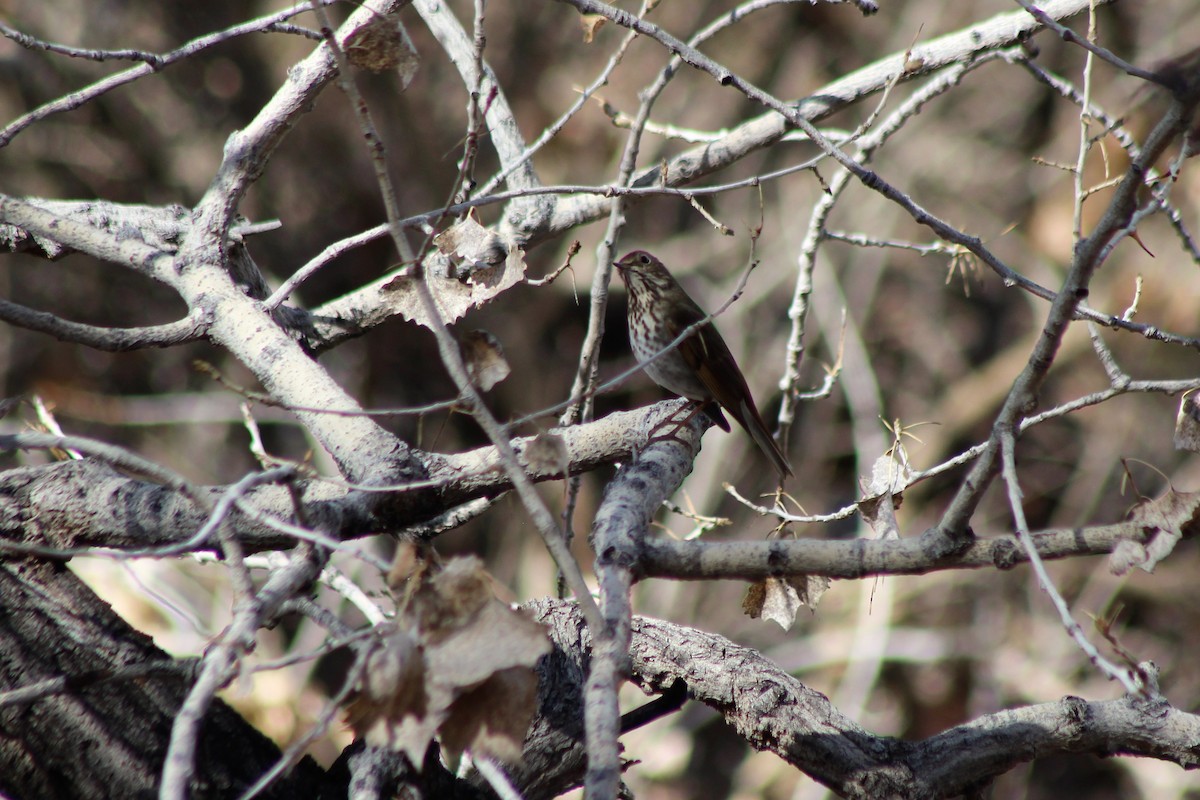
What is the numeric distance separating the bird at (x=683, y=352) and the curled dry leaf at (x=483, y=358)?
2099 mm

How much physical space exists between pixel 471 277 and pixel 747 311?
6012mm

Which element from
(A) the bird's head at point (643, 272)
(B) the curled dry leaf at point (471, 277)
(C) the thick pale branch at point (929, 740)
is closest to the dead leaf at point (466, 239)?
(B) the curled dry leaf at point (471, 277)

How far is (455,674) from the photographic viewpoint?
1400 millimetres

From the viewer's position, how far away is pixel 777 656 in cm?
834

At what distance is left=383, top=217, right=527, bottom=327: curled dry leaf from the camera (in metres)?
2.41

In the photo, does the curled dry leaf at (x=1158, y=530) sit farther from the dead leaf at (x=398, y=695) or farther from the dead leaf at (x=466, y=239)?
the dead leaf at (x=466, y=239)

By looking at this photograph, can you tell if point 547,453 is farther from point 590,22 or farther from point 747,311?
point 747,311

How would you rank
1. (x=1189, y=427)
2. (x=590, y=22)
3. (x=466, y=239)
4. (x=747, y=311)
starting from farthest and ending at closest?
(x=747, y=311) → (x=590, y=22) → (x=466, y=239) → (x=1189, y=427)

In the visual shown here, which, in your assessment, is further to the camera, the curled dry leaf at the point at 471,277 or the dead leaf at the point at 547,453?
the curled dry leaf at the point at 471,277

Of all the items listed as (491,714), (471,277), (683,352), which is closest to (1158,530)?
(491,714)

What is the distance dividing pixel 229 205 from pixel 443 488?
116cm

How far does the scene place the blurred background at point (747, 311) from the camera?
765 cm

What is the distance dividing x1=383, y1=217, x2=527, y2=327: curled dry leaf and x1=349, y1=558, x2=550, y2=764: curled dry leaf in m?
1.02

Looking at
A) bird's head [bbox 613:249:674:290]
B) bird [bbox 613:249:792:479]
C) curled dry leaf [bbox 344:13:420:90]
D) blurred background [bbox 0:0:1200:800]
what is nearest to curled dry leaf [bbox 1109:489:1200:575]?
curled dry leaf [bbox 344:13:420:90]
